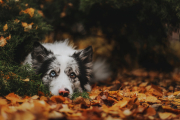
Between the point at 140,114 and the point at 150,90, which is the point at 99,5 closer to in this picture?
the point at 150,90

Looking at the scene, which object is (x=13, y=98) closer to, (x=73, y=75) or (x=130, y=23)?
(x=73, y=75)

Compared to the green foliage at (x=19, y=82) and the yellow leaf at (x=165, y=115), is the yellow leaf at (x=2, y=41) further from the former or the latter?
the yellow leaf at (x=165, y=115)

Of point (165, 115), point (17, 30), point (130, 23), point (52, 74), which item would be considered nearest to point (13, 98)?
point (52, 74)

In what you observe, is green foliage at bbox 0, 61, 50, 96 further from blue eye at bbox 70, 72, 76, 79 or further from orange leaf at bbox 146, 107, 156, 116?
orange leaf at bbox 146, 107, 156, 116

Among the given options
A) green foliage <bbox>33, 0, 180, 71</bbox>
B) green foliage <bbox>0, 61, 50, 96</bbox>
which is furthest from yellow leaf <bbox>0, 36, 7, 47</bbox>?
green foliage <bbox>33, 0, 180, 71</bbox>

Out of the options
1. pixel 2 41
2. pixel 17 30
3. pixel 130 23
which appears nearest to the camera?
pixel 2 41

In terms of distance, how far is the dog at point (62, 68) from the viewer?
2.61 m

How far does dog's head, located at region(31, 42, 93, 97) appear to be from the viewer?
2.67 m

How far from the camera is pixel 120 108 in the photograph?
2004mm

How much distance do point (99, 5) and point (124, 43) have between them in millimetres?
1192

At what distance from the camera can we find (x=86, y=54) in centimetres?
319

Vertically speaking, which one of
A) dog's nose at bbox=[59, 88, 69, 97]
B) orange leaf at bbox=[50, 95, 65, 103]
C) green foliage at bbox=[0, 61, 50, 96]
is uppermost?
green foliage at bbox=[0, 61, 50, 96]

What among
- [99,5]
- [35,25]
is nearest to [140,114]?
[35,25]

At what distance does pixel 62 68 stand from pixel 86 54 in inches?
23.2
